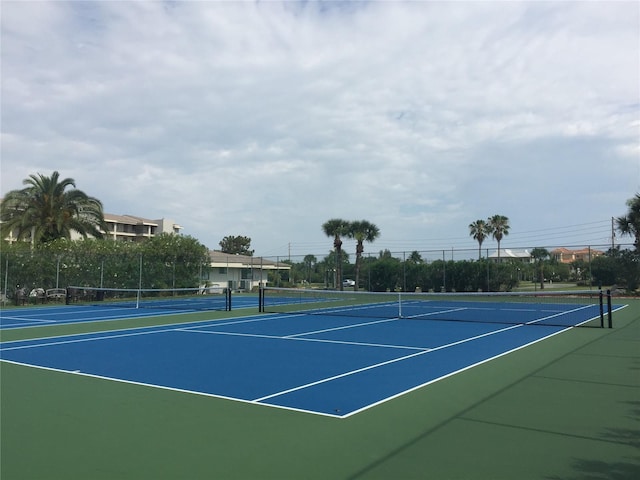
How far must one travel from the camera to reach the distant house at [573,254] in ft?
107

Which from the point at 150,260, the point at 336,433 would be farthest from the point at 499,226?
the point at 336,433

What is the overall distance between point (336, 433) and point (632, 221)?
1304 inches

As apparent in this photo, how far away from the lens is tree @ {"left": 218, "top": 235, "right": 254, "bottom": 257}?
103500mm

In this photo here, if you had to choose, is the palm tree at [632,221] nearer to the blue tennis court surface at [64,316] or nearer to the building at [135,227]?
the blue tennis court surface at [64,316]

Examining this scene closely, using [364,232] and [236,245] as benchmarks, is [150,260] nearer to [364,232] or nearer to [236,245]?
[364,232]

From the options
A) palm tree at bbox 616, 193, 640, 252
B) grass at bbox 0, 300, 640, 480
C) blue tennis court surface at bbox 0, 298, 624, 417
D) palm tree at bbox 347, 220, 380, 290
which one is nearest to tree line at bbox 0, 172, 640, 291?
palm tree at bbox 616, 193, 640, 252

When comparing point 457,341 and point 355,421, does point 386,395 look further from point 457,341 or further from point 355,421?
point 457,341

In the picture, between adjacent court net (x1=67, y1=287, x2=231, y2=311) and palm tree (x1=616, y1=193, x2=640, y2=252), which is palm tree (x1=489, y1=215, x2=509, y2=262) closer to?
palm tree (x1=616, y1=193, x2=640, y2=252)

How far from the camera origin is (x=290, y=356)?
35.4 ft

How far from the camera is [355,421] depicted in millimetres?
6055

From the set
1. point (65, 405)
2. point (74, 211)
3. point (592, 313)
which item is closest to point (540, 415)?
point (65, 405)

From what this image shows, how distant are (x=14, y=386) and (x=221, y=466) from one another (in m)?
5.06

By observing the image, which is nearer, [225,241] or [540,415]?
[540,415]

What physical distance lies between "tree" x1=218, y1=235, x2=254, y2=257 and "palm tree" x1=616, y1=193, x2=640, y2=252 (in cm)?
7670
